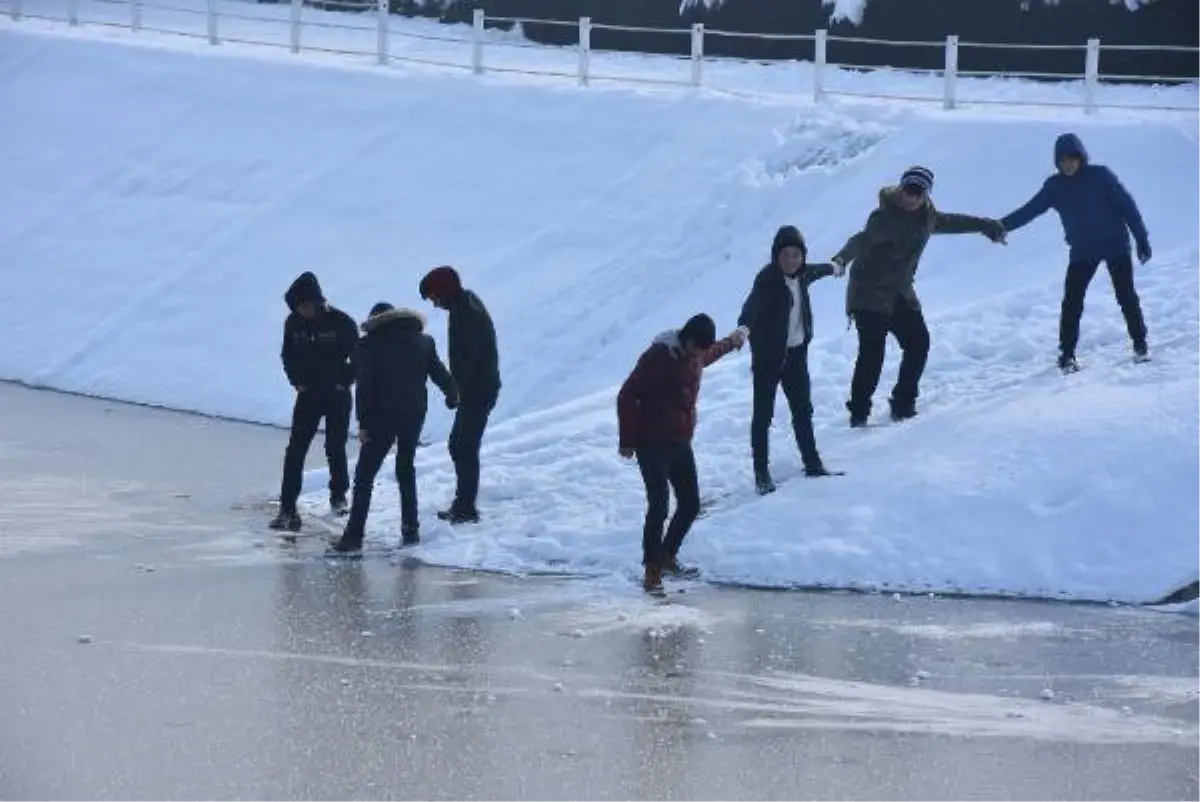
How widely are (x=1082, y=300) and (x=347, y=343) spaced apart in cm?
476

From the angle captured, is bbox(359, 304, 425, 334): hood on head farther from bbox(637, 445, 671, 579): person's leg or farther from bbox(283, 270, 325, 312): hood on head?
bbox(637, 445, 671, 579): person's leg

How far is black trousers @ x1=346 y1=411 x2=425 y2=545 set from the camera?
13562mm

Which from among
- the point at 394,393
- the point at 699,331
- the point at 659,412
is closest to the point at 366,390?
the point at 394,393

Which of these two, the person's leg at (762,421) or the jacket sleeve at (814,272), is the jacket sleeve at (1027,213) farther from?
the person's leg at (762,421)

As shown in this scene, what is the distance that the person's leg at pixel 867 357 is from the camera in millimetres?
14648

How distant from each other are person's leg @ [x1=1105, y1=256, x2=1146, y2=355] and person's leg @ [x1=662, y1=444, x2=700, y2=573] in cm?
403

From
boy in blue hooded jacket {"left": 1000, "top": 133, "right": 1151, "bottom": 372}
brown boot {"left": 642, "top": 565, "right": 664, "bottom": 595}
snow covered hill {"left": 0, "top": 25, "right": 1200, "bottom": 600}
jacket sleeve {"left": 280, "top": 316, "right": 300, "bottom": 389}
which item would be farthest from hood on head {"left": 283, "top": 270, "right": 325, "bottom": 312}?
boy in blue hooded jacket {"left": 1000, "top": 133, "right": 1151, "bottom": 372}

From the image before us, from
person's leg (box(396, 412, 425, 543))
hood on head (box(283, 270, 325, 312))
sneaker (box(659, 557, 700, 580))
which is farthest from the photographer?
hood on head (box(283, 270, 325, 312))

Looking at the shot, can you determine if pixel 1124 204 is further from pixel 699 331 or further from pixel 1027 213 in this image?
pixel 699 331

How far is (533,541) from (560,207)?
1074cm

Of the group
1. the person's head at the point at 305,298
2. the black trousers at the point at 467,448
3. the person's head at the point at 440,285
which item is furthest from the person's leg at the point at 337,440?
the person's head at the point at 440,285

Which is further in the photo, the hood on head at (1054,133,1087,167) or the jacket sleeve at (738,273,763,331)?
the hood on head at (1054,133,1087,167)

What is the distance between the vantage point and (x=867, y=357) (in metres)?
14.7

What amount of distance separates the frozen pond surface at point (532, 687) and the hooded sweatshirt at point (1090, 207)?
376 centimetres
